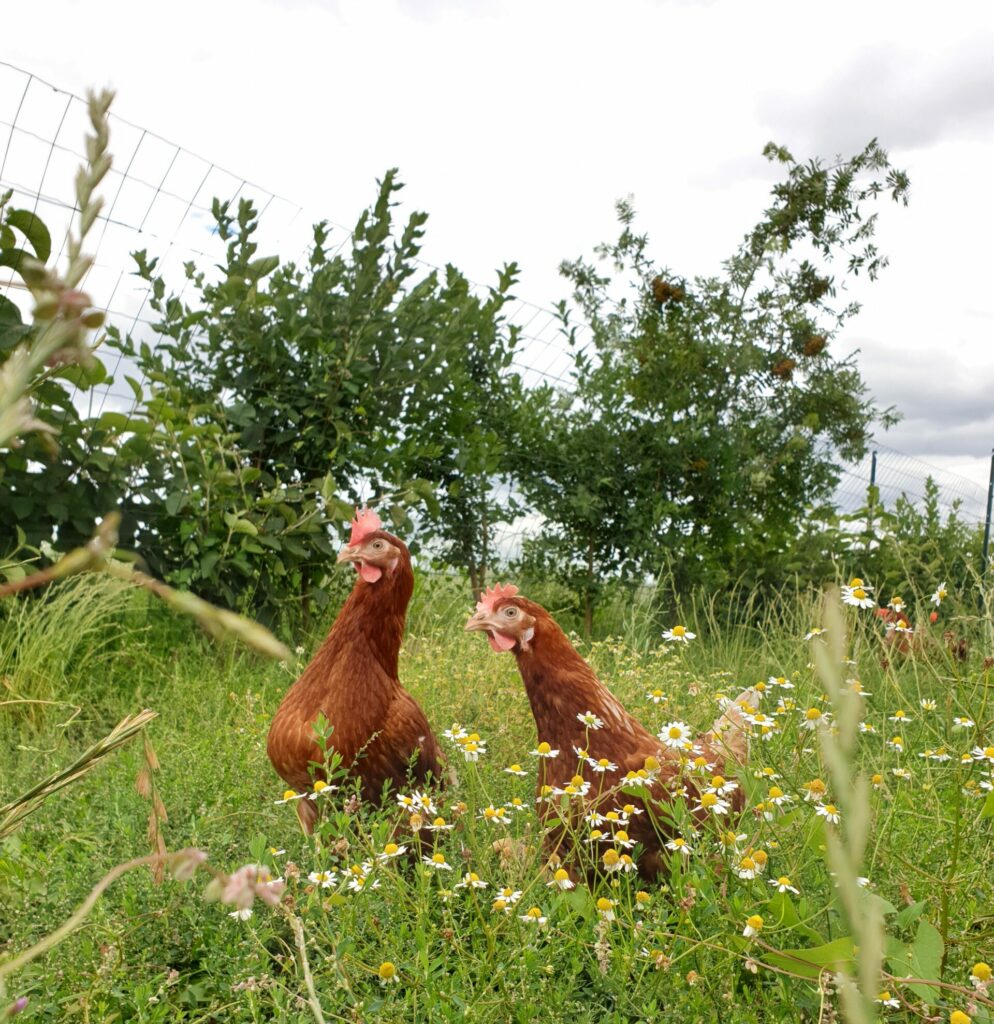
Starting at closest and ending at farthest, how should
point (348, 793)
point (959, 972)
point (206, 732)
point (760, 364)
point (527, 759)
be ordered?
1. point (959, 972)
2. point (348, 793)
3. point (527, 759)
4. point (206, 732)
5. point (760, 364)

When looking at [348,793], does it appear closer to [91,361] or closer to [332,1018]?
[332,1018]

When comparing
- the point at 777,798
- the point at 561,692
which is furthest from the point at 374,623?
the point at 777,798

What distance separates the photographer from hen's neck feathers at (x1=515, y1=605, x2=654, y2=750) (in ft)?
8.41

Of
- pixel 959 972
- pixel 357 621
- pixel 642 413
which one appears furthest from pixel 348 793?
pixel 642 413

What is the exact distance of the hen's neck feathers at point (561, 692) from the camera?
2564 mm

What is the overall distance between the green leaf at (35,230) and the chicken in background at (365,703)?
1448mm

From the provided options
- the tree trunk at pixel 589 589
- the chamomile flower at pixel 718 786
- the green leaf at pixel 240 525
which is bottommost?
the chamomile flower at pixel 718 786

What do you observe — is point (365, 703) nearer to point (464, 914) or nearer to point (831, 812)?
point (464, 914)

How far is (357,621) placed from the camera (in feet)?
9.45

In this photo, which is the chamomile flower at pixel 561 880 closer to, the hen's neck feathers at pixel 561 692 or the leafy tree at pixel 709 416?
the hen's neck feathers at pixel 561 692

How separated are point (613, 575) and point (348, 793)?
477 cm

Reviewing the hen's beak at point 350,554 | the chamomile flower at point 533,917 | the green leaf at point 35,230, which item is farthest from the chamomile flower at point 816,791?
the green leaf at point 35,230

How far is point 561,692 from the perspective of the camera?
8.51ft

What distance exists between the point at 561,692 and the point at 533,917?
0.81 metres
